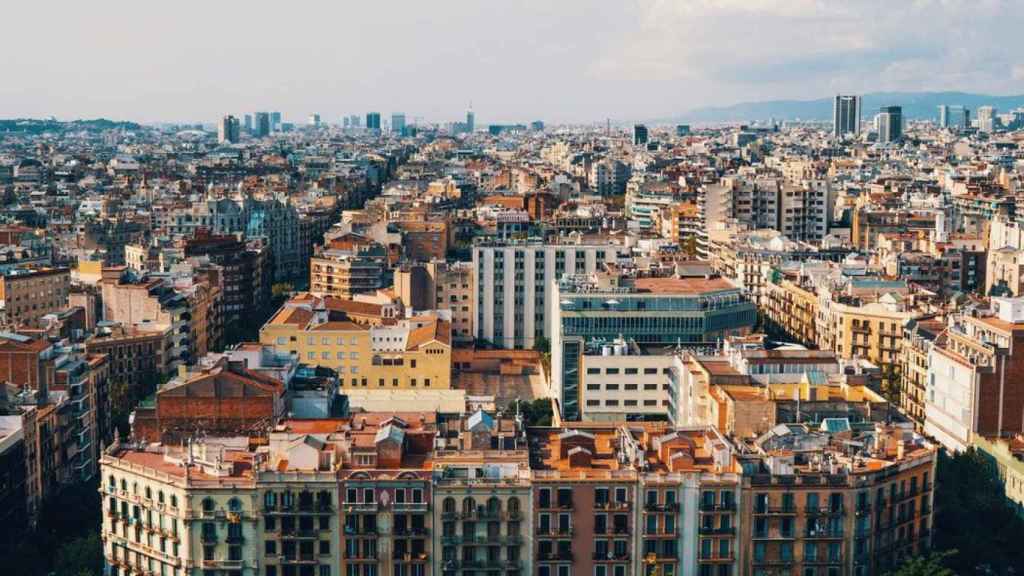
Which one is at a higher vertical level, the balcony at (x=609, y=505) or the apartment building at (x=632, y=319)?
the apartment building at (x=632, y=319)

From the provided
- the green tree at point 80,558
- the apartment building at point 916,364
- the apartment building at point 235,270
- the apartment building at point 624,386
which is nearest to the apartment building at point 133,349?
the apartment building at point 235,270

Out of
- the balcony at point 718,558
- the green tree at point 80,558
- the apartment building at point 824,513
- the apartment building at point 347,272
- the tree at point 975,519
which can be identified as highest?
the apartment building at point 347,272

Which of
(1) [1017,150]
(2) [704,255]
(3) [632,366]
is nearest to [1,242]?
(2) [704,255]

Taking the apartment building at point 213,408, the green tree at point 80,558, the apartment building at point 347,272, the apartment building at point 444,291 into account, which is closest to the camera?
the green tree at point 80,558

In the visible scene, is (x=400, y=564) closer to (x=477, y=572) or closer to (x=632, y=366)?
(x=477, y=572)

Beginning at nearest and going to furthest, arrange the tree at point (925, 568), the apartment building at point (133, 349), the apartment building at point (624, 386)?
the tree at point (925, 568) < the apartment building at point (624, 386) < the apartment building at point (133, 349)

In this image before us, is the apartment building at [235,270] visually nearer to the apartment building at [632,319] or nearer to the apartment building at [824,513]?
the apartment building at [632,319]

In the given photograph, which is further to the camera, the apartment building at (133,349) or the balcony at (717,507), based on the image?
the apartment building at (133,349)
